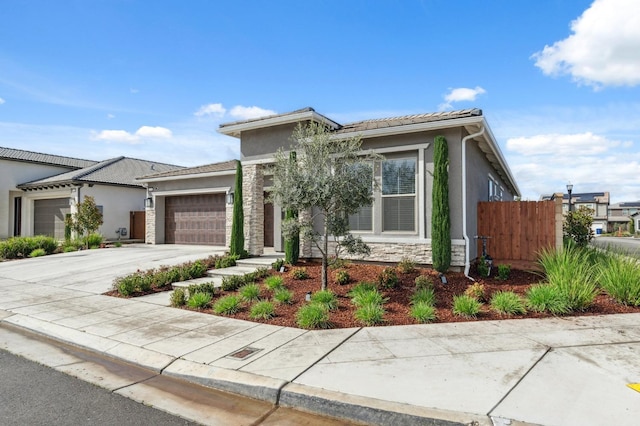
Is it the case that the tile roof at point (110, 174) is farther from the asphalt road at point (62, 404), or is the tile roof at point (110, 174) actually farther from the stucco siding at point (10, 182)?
the asphalt road at point (62, 404)

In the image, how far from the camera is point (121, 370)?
4566 mm

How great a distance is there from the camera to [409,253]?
9.51m

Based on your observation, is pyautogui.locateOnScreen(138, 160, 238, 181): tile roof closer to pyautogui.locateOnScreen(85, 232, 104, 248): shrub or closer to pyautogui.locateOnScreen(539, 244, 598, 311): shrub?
pyautogui.locateOnScreen(85, 232, 104, 248): shrub

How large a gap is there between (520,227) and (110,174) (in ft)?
72.5

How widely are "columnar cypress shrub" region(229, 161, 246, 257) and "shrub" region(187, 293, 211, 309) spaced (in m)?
4.18

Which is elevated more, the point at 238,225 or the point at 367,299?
the point at 238,225

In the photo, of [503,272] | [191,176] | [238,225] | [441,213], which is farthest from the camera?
[191,176]

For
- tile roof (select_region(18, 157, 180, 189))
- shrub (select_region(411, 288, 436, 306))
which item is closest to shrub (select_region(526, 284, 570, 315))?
shrub (select_region(411, 288, 436, 306))

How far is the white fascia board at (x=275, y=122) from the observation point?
10.4 meters

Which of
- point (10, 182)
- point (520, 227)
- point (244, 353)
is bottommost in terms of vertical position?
point (244, 353)

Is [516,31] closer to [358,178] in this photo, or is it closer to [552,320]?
[358,178]

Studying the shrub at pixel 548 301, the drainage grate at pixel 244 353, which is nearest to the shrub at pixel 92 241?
the drainage grate at pixel 244 353

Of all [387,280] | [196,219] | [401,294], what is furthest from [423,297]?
[196,219]

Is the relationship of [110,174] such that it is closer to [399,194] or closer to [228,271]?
[228,271]
